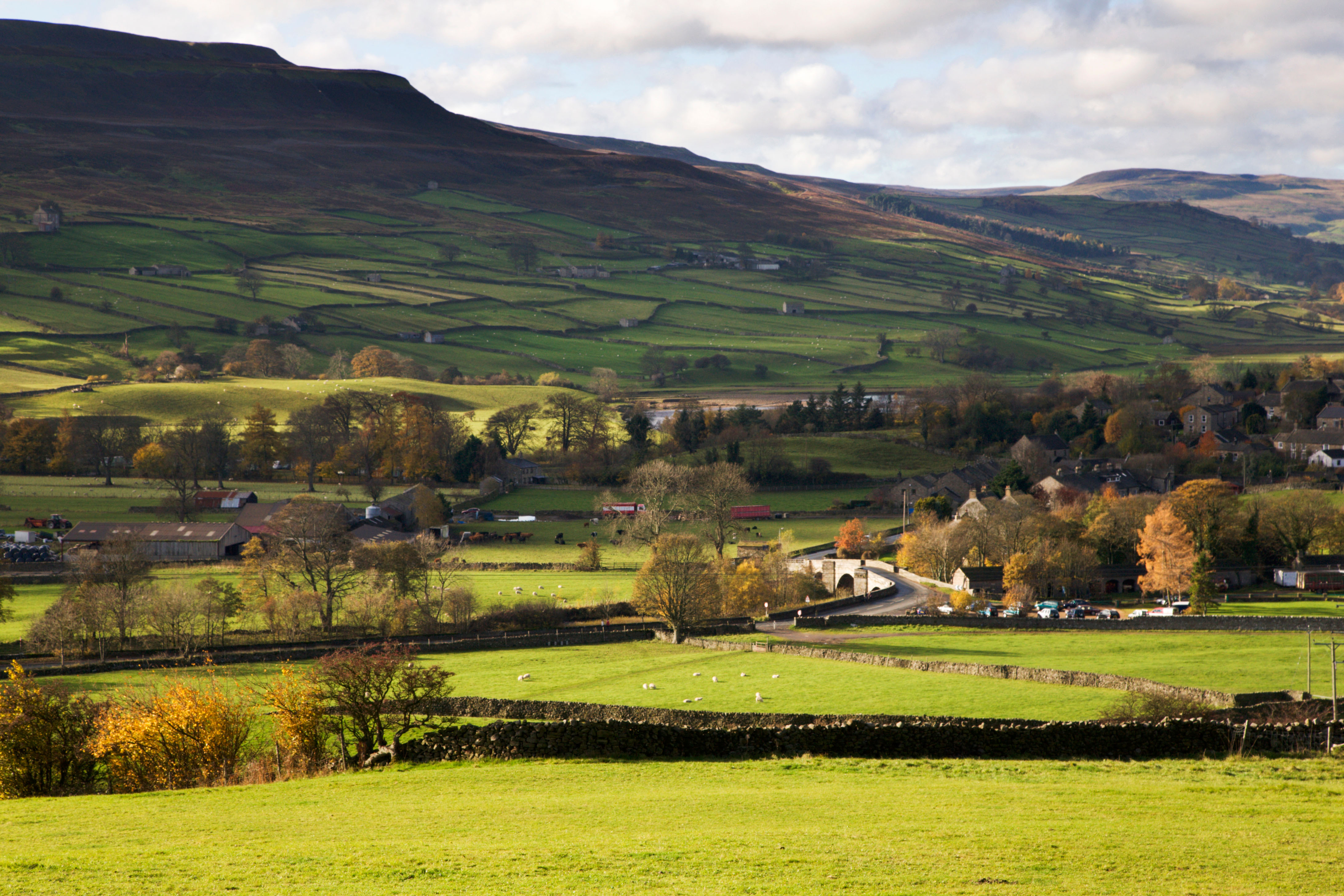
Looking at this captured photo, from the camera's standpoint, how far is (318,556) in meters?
A: 63.6

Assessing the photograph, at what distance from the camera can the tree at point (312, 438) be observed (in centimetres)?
10862

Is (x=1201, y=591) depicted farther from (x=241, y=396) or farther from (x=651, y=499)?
(x=241, y=396)

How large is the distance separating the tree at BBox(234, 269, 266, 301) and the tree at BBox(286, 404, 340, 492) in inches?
2805

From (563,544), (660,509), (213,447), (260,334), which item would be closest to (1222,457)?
(660,509)

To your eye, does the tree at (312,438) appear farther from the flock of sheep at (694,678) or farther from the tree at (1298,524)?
the tree at (1298,524)

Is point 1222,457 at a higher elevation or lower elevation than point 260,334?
lower

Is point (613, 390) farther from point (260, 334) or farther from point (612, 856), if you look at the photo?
point (612, 856)

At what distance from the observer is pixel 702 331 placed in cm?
19738

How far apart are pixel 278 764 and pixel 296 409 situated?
101 meters

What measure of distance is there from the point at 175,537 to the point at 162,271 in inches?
4938

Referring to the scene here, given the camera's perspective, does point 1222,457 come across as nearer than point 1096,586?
No

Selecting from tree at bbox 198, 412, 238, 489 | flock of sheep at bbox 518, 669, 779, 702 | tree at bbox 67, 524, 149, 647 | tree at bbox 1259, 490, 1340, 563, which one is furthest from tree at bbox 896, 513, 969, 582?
tree at bbox 198, 412, 238, 489

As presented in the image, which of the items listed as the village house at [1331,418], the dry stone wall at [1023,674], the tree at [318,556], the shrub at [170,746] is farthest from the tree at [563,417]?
the shrub at [170,746]

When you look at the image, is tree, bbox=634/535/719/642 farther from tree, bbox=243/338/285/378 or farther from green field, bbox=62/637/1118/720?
tree, bbox=243/338/285/378
